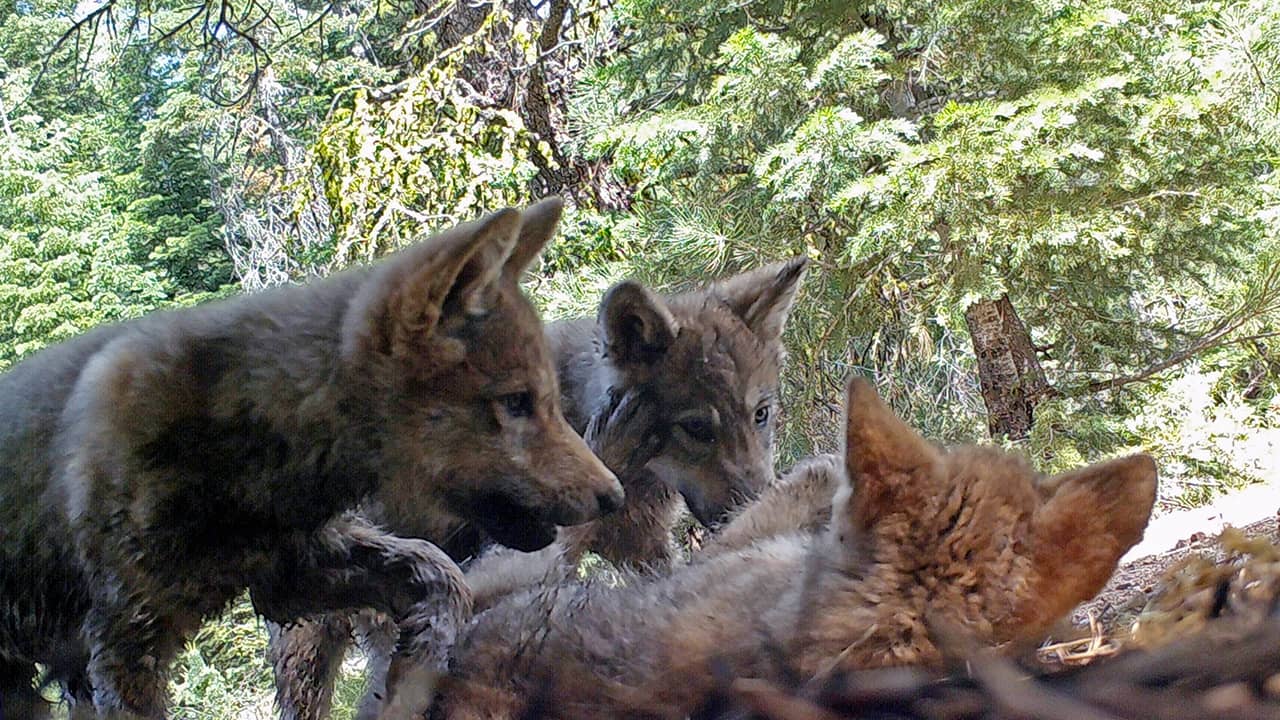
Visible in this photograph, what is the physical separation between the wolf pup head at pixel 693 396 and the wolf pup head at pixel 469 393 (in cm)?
24

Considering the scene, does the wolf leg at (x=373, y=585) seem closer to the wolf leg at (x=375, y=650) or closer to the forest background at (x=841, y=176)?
the wolf leg at (x=375, y=650)

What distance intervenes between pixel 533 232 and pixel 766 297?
1.53 feet

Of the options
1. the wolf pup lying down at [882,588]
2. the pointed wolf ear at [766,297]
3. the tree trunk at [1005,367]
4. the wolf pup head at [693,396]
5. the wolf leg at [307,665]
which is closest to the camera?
the wolf pup lying down at [882,588]

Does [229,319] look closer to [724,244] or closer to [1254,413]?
[724,244]

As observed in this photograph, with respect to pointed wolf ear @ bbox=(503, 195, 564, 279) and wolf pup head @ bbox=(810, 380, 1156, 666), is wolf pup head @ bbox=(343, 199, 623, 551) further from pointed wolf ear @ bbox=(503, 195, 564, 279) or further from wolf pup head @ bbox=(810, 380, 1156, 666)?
wolf pup head @ bbox=(810, 380, 1156, 666)

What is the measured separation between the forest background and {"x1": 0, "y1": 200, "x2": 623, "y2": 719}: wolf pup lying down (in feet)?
3.62

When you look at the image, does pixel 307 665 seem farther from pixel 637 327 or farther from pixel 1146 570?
pixel 1146 570

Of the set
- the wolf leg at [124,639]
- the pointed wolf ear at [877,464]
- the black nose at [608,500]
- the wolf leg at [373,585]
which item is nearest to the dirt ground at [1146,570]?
the pointed wolf ear at [877,464]

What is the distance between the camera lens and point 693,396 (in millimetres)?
A: 1198

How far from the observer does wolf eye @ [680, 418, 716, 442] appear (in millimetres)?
1188

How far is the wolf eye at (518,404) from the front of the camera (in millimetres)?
901

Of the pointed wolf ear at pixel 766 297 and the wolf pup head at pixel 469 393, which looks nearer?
the wolf pup head at pixel 469 393

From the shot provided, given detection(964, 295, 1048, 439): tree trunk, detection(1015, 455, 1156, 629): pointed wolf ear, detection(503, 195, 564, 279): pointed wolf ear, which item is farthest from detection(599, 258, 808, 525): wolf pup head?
detection(964, 295, 1048, 439): tree trunk

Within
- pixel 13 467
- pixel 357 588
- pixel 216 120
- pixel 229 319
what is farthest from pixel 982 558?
pixel 216 120
